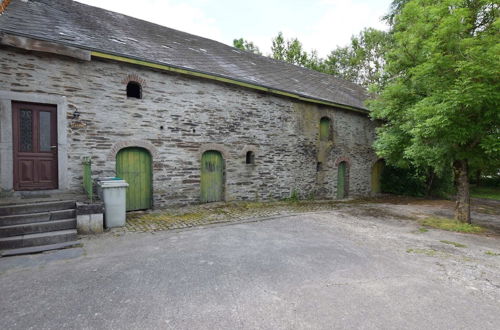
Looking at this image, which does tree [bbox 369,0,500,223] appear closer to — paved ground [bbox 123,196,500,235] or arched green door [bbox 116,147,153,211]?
paved ground [bbox 123,196,500,235]

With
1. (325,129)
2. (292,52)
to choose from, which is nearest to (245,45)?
(292,52)

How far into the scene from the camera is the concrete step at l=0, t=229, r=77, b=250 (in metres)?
4.44

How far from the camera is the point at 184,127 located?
27.1 ft

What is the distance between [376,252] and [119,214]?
5.85 m

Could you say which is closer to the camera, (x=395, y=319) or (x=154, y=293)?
(x=395, y=319)

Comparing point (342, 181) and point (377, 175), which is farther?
point (377, 175)

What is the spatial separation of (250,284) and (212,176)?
590 centimetres

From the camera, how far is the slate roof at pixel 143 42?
6489 mm

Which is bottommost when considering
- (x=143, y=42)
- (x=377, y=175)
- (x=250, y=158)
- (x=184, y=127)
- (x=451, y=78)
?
(x=377, y=175)

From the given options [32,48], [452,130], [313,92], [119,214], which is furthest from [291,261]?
[313,92]

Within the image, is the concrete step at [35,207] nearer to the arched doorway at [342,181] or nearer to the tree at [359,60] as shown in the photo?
the arched doorway at [342,181]

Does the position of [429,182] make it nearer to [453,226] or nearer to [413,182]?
[413,182]

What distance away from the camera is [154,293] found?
3.17 m

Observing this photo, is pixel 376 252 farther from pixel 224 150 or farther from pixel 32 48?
pixel 32 48
